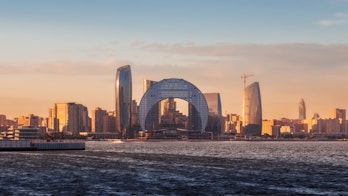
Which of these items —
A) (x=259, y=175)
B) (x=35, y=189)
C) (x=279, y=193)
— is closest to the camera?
(x=279, y=193)

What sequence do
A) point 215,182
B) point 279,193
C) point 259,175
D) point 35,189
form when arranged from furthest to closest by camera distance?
point 259,175 < point 215,182 < point 35,189 < point 279,193

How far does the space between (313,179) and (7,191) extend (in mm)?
43617

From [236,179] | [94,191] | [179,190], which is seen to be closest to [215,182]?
[236,179]

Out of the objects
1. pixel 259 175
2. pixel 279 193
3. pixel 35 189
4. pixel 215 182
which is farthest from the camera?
pixel 259 175

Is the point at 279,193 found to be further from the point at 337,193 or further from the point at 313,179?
the point at 313,179

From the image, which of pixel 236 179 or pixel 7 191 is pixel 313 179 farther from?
pixel 7 191

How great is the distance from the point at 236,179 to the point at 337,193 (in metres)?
20.9

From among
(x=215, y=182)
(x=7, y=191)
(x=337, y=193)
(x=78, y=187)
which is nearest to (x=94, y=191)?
(x=78, y=187)

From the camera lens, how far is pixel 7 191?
271 feet

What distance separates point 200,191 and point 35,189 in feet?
68.3

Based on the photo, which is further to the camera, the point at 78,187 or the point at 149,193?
the point at 78,187

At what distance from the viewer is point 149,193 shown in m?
78.8

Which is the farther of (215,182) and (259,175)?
(259,175)

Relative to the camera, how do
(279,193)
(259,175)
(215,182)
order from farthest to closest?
(259,175)
(215,182)
(279,193)
